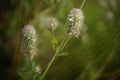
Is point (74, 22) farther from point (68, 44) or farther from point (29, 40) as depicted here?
point (68, 44)

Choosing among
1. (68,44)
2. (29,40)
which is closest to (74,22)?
(29,40)

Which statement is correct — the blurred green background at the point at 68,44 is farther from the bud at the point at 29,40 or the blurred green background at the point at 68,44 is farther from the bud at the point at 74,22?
the bud at the point at 74,22

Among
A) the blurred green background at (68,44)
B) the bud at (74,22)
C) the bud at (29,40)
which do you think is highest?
the blurred green background at (68,44)

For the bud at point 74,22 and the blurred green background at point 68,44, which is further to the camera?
the blurred green background at point 68,44

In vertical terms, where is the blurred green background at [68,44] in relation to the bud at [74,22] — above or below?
above

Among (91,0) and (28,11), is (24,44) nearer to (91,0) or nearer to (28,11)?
(28,11)

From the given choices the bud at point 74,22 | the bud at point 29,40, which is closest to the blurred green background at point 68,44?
the bud at point 29,40
